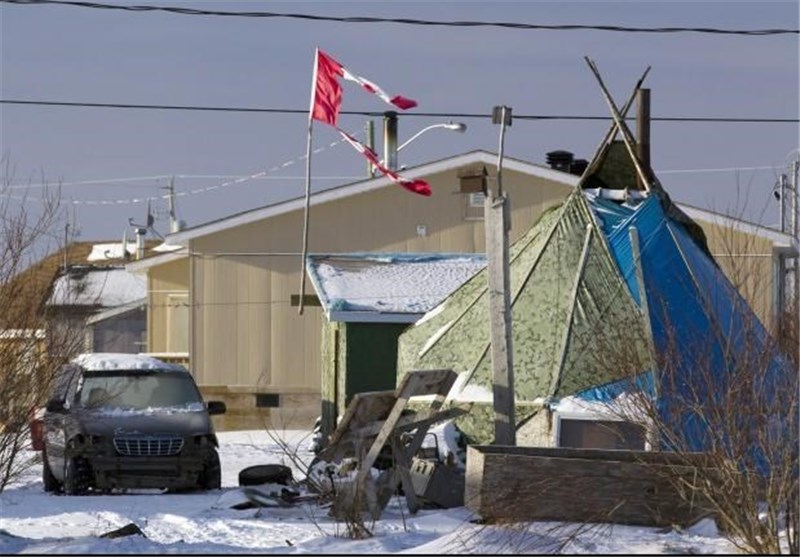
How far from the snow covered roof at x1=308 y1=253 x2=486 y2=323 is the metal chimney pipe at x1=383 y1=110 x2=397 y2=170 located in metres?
8.89

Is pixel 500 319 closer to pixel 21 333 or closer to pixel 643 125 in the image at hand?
pixel 21 333

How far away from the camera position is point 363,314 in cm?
2791

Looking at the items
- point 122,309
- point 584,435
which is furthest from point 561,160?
point 584,435

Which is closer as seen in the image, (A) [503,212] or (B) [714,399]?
(B) [714,399]

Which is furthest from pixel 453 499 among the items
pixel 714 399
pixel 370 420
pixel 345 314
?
pixel 345 314

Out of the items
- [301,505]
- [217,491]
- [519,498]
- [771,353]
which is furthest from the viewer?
[217,491]

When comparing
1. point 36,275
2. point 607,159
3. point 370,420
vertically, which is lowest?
point 370,420

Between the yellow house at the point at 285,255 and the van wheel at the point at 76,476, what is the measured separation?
17.3 metres

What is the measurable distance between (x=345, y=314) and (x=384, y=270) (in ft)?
8.54

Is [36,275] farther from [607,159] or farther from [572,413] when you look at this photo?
[607,159]

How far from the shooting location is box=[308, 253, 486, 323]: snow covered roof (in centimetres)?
2800

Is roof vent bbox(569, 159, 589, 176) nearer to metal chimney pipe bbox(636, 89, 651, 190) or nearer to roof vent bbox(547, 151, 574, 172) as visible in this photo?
roof vent bbox(547, 151, 574, 172)

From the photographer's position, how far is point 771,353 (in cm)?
1291

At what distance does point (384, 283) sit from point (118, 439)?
8.34m
